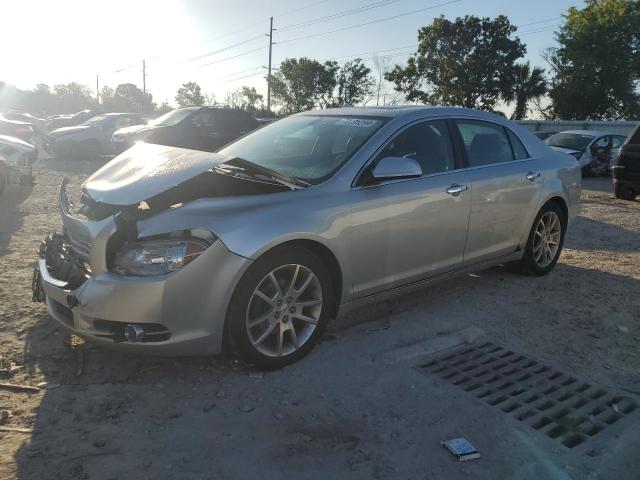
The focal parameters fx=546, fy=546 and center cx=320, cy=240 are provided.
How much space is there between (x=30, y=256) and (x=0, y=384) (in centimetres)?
282

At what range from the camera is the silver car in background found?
2980mm

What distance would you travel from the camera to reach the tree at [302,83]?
165 feet

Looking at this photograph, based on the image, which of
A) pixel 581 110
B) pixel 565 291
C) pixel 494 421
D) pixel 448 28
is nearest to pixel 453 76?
pixel 448 28

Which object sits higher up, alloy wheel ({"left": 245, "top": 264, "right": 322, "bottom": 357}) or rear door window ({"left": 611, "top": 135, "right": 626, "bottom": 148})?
rear door window ({"left": 611, "top": 135, "right": 626, "bottom": 148})

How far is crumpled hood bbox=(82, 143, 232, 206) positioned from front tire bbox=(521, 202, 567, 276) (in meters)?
3.18

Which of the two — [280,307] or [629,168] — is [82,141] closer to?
[629,168]

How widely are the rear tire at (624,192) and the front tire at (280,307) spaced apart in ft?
32.0

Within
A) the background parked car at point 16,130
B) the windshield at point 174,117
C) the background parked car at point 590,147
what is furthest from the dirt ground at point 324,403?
the background parked car at point 16,130

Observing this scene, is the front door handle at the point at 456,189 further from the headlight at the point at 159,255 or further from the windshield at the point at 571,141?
the windshield at the point at 571,141

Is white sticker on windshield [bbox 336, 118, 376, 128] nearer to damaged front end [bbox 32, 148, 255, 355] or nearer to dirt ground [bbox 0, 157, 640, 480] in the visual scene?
dirt ground [bbox 0, 157, 640, 480]

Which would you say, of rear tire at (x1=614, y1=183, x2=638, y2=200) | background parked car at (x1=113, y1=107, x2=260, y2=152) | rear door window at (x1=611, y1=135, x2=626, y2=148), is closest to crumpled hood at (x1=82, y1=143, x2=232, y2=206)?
background parked car at (x1=113, y1=107, x2=260, y2=152)

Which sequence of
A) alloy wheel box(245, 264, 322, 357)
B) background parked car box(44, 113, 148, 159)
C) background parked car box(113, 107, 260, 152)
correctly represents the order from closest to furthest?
1. alloy wheel box(245, 264, 322, 357)
2. background parked car box(113, 107, 260, 152)
3. background parked car box(44, 113, 148, 159)

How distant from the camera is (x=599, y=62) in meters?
36.6

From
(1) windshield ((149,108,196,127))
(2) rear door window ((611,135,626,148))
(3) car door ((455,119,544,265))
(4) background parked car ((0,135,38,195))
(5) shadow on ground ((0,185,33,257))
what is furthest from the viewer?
(2) rear door window ((611,135,626,148))
